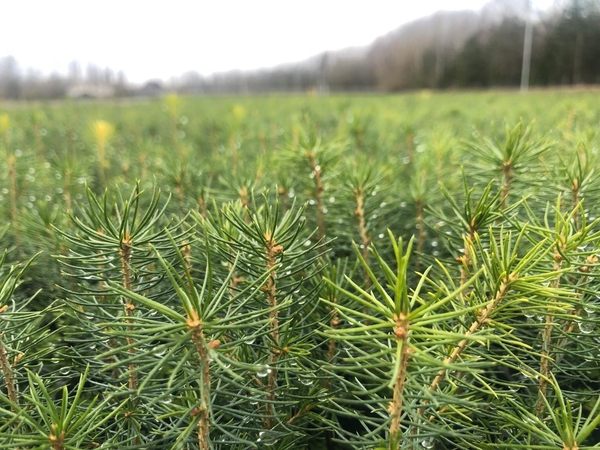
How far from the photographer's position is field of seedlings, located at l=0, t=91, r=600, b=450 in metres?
0.23

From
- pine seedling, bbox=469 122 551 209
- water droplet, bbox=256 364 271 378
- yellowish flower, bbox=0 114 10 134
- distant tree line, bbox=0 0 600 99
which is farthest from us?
distant tree line, bbox=0 0 600 99

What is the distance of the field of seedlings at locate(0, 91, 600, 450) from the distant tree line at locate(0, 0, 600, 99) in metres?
5.22

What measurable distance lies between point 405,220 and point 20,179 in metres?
0.71

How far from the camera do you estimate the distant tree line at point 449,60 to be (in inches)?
194

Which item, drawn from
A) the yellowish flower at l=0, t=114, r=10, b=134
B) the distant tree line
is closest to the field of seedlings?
the yellowish flower at l=0, t=114, r=10, b=134

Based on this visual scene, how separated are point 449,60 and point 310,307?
12.4m

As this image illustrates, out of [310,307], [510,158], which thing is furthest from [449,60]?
[310,307]

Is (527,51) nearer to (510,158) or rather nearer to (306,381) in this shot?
(510,158)

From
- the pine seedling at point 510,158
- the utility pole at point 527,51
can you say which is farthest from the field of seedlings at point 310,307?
the utility pole at point 527,51

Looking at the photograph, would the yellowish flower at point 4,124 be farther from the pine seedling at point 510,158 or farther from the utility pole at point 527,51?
the utility pole at point 527,51

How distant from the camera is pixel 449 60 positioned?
11.1 m

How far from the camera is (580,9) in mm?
4391

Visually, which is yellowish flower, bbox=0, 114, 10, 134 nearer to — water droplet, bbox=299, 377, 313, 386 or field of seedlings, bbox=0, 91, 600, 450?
field of seedlings, bbox=0, 91, 600, 450

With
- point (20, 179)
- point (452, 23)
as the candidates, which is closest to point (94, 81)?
point (452, 23)
